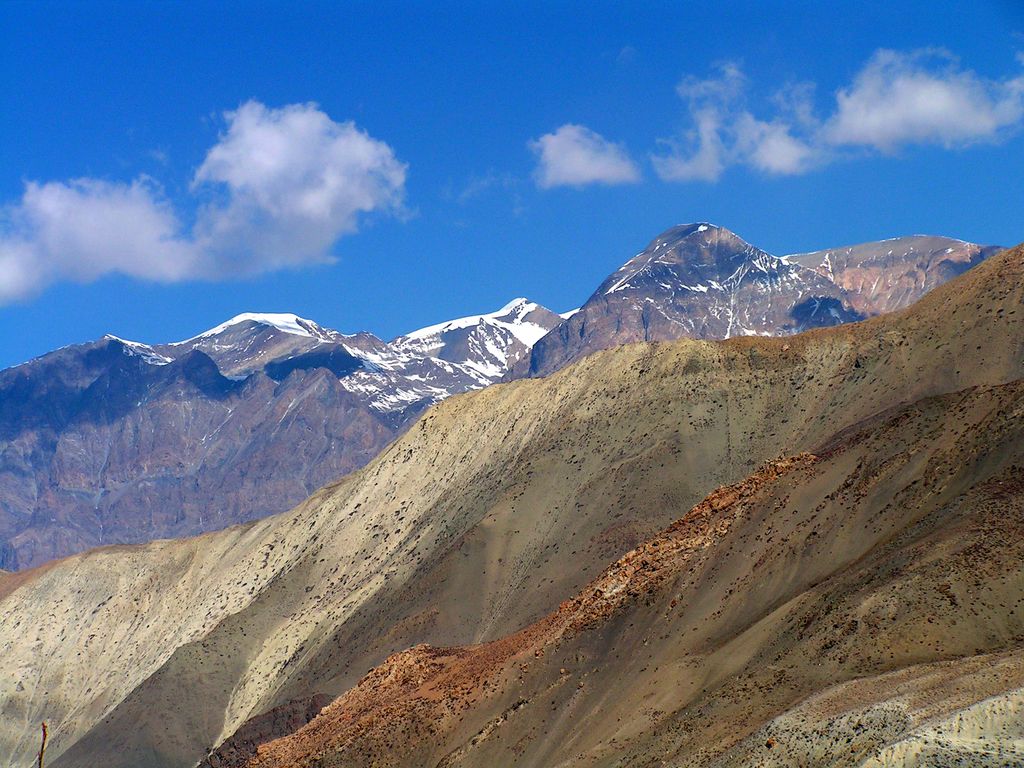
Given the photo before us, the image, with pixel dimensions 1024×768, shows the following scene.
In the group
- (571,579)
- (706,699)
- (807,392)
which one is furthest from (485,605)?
(706,699)

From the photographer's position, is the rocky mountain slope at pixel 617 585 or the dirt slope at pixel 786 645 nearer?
the dirt slope at pixel 786 645

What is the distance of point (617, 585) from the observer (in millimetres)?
76062

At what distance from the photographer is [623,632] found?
7094 cm

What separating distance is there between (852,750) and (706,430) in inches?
3183

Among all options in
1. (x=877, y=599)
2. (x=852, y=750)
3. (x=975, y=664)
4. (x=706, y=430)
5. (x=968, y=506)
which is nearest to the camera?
(x=852, y=750)

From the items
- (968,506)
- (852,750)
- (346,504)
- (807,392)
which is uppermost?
(346,504)

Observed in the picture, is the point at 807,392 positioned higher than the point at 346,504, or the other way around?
the point at 346,504

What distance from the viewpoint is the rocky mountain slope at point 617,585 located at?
5103 centimetres

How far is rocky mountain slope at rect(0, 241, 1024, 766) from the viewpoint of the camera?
167 ft

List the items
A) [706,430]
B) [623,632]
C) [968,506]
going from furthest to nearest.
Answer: [706,430] → [623,632] → [968,506]

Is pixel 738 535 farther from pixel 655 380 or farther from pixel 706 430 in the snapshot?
pixel 655 380

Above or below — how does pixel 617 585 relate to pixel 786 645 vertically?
above

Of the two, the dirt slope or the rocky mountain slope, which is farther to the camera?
the rocky mountain slope

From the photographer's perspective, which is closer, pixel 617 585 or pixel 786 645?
pixel 786 645
